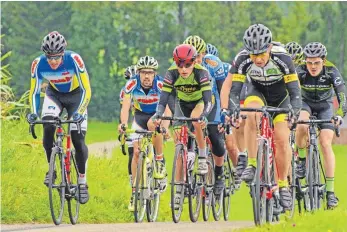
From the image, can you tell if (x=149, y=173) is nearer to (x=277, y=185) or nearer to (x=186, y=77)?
(x=186, y=77)

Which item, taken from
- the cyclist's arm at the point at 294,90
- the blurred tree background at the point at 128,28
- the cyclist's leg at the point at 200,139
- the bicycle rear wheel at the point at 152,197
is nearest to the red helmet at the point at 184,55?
the cyclist's leg at the point at 200,139

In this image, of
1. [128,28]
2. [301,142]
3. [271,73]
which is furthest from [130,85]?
[128,28]

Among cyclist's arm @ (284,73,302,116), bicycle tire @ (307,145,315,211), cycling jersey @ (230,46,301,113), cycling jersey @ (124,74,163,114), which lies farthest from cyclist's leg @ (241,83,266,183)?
cycling jersey @ (124,74,163,114)

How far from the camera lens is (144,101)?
59.2 ft

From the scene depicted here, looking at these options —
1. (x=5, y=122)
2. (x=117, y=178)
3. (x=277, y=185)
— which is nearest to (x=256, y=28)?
(x=277, y=185)

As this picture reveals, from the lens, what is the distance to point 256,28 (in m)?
14.1

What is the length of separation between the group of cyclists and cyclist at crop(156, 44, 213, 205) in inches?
0.6

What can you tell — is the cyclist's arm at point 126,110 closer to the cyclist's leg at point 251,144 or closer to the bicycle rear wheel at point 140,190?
the bicycle rear wheel at point 140,190

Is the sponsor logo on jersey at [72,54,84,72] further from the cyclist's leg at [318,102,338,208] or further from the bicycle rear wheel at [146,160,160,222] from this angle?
the cyclist's leg at [318,102,338,208]

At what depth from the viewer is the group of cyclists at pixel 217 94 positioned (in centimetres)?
1424

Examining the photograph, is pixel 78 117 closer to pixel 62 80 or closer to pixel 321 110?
pixel 62 80

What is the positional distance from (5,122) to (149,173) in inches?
387

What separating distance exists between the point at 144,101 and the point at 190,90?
144 cm

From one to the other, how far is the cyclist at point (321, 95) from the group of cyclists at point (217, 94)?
0.6 inches
